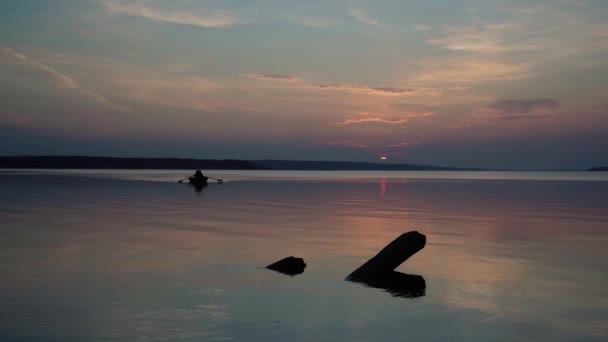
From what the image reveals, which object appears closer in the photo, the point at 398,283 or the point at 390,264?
the point at 398,283

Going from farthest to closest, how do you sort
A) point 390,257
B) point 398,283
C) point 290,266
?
point 290,266
point 390,257
point 398,283

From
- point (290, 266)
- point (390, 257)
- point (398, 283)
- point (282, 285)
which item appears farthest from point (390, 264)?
point (282, 285)

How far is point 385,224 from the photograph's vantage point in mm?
A: 30719

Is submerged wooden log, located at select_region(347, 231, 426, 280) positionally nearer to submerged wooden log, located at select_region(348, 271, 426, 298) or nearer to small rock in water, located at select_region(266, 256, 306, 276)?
submerged wooden log, located at select_region(348, 271, 426, 298)

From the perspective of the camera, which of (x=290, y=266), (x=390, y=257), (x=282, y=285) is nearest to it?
(x=282, y=285)

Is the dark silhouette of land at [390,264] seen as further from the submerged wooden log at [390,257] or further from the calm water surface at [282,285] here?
the calm water surface at [282,285]

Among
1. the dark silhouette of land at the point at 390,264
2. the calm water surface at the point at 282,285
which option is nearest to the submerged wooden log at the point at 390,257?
the dark silhouette of land at the point at 390,264

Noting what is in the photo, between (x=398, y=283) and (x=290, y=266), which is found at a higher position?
(x=290, y=266)

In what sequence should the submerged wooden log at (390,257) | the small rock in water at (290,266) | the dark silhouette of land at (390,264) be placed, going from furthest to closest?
the small rock in water at (290,266) → the submerged wooden log at (390,257) → the dark silhouette of land at (390,264)

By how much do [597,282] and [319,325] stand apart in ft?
28.8

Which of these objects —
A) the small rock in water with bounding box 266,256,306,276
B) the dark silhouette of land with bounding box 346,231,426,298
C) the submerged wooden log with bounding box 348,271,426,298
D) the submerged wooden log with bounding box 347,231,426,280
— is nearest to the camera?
the submerged wooden log with bounding box 348,271,426,298

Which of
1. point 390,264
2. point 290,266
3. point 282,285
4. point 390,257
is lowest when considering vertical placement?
point 282,285

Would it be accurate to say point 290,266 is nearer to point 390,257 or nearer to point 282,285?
point 282,285

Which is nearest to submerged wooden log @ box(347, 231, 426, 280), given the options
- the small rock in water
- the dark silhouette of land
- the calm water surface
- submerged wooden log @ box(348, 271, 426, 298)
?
the dark silhouette of land
